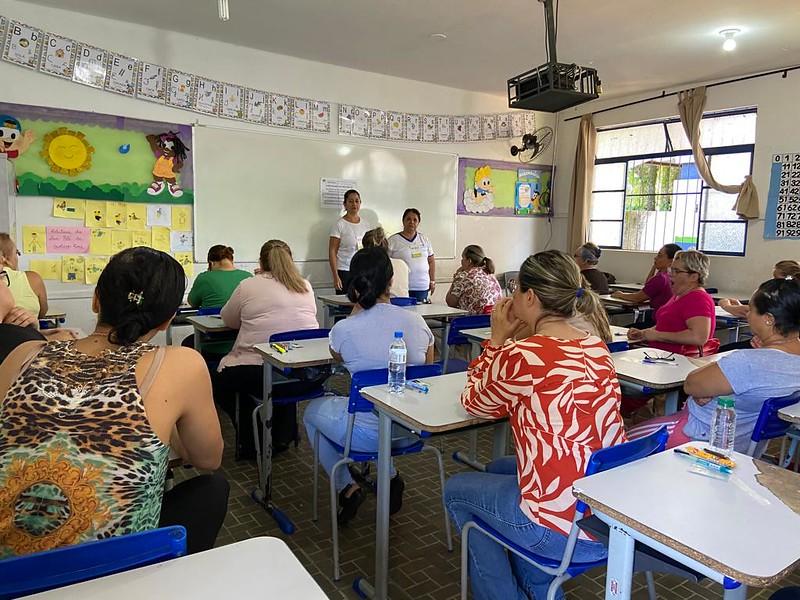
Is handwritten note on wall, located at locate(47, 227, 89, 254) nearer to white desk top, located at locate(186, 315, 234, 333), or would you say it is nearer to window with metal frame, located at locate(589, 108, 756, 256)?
white desk top, located at locate(186, 315, 234, 333)

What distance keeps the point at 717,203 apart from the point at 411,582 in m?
5.77

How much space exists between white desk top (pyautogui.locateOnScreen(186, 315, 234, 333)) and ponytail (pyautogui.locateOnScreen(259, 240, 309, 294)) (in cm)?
49

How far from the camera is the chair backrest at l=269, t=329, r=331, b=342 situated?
120 inches

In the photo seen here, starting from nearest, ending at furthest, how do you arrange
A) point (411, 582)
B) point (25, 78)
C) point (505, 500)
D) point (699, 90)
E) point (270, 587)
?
point (270, 587), point (505, 500), point (411, 582), point (25, 78), point (699, 90)

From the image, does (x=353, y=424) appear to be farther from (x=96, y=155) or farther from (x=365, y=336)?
(x=96, y=155)

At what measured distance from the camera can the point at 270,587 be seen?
1.00m

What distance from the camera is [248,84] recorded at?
18.3 feet

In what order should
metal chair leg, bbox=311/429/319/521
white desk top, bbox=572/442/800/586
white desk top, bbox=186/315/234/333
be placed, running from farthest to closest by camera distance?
white desk top, bbox=186/315/234/333, metal chair leg, bbox=311/429/319/521, white desk top, bbox=572/442/800/586

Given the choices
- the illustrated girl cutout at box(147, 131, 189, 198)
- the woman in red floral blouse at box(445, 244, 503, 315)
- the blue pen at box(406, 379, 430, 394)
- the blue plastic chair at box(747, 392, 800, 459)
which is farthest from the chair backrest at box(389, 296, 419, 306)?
the blue plastic chair at box(747, 392, 800, 459)

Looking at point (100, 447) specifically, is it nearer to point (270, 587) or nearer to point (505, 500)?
point (270, 587)

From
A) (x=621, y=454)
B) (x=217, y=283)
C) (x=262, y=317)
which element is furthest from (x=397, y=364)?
(x=217, y=283)

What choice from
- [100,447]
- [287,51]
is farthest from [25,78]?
[100,447]

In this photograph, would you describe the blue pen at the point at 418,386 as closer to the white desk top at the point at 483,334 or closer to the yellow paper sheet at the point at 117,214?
the white desk top at the point at 483,334

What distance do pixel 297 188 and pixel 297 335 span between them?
3.24 metres
